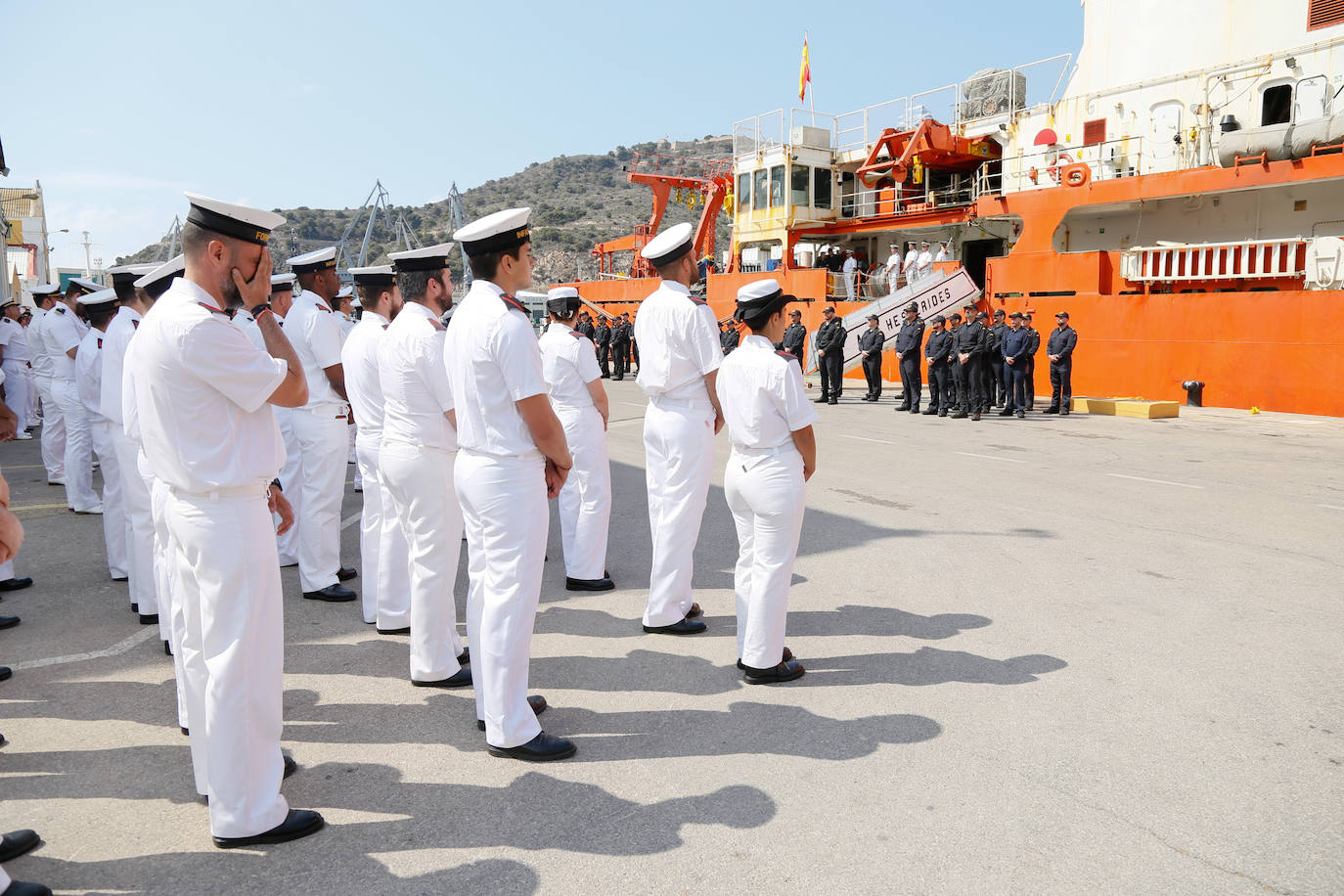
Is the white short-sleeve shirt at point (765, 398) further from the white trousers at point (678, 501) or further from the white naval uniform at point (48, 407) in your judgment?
the white naval uniform at point (48, 407)

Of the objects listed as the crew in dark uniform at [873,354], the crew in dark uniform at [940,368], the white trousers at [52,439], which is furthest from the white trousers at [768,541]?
the crew in dark uniform at [873,354]

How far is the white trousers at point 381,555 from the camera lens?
462cm

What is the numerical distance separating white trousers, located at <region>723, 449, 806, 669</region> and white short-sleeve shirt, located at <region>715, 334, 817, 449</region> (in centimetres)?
Result: 11

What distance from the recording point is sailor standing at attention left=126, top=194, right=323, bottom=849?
2617 mm

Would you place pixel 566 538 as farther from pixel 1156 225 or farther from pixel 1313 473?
pixel 1156 225

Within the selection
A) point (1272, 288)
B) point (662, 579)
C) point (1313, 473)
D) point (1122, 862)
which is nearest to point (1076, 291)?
point (1272, 288)

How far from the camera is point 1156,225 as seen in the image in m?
17.3

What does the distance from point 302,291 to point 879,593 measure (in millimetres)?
4107

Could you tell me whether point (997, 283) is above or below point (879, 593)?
above

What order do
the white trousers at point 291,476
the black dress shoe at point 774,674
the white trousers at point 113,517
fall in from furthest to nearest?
the white trousers at point 291,476 < the white trousers at point 113,517 < the black dress shoe at point 774,674

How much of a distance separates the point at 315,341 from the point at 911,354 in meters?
12.7

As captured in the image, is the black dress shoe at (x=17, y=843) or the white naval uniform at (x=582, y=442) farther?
the white naval uniform at (x=582, y=442)

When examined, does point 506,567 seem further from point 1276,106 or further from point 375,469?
point 1276,106

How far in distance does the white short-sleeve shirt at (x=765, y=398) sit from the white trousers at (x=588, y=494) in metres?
1.80
